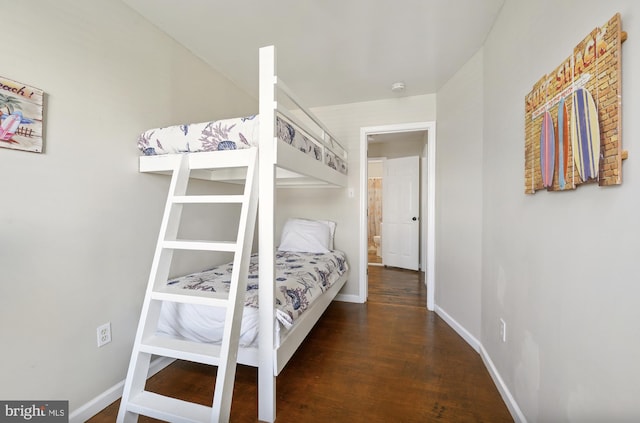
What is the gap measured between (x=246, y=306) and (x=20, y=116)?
136cm

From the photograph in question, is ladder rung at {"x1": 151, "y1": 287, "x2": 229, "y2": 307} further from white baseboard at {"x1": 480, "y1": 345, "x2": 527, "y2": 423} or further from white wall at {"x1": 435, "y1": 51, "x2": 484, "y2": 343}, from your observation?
white wall at {"x1": 435, "y1": 51, "x2": 484, "y2": 343}

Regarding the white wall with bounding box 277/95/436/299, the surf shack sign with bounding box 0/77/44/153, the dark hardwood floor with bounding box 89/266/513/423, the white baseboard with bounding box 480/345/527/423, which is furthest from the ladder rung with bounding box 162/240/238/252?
the white wall with bounding box 277/95/436/299

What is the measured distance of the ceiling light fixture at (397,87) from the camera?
2738 mm

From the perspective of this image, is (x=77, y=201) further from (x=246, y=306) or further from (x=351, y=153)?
(x=351, y=153)

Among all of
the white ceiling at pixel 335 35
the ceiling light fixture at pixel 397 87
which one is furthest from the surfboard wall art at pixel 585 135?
the ceiling light fixture at pixel 397 87

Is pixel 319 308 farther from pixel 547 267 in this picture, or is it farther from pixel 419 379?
pixel 547 267

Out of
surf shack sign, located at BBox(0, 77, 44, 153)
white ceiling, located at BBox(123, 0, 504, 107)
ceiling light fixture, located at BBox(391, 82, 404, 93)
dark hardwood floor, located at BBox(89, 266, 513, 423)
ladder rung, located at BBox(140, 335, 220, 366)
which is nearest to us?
surf shack sign, located at BBox(0, 77, 44, 153)

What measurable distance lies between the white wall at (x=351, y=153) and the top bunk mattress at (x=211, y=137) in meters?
1.57

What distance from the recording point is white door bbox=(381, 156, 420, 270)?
189 inches

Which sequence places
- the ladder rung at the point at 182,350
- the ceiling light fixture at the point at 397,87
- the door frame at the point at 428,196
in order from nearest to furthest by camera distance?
the ladder rung at the point at 182,350 < the ceiling light fixture at the point at 397,87 < the door frame at the point at 428,196

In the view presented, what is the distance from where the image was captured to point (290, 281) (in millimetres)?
1919

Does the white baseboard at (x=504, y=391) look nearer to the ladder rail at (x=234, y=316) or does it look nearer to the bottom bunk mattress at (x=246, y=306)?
the bottom bunk mattress at (x=246, y=306)

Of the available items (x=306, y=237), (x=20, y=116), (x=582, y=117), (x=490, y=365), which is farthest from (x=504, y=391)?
(x=20, y=116)

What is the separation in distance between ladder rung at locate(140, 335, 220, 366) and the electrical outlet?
39 centimetres
